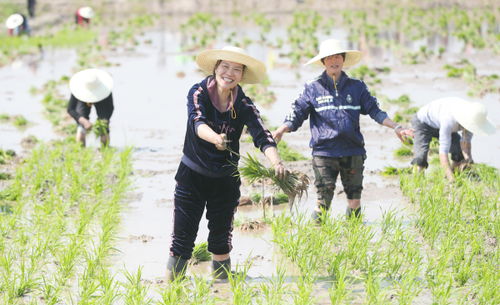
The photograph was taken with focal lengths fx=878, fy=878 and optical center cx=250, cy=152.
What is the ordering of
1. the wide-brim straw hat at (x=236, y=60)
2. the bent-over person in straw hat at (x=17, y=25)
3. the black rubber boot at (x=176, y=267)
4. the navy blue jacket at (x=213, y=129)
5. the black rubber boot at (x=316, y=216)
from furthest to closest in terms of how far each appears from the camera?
the bent-over person in straw hat at (x=17, y=25), the black rubber boot at (x=316, y=216), the black rubber boot at (x=176, y=267), the navy blue jacket at (x=213, y=129), the wide-brim straw hat at (x=236, y=60)

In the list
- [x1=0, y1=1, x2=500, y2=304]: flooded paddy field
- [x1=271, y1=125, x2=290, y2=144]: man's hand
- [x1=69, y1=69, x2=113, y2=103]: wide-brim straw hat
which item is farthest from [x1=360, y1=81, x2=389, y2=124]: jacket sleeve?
[x1=69, y1=69, x2=113, y2=103]: wide-brim straw hat

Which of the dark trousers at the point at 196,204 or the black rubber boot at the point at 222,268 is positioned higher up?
the dark trousers at the point at 196,204

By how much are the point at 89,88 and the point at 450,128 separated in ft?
12.2

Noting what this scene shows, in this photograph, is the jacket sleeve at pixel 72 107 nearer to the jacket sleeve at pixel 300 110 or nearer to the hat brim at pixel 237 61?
the jacket sleeve at pixel 300 110

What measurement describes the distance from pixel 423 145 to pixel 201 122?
10.6 ft

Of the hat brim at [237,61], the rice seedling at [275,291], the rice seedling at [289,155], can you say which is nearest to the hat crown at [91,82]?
the rice seedling at [289,155]

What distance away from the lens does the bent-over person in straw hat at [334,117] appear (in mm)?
6031

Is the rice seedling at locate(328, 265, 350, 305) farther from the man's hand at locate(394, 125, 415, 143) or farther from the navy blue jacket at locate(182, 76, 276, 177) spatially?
the man's hand at locate(394, 125, 415, 143)

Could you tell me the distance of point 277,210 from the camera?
286 inches

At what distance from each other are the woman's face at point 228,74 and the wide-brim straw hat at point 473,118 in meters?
2.63

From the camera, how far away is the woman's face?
4805 mm

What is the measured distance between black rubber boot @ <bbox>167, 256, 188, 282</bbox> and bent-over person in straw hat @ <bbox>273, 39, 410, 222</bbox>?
1249 mm

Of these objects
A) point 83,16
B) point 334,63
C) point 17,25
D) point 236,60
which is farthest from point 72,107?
point 83,16

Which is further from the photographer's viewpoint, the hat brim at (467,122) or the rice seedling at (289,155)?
the rice seedling at (289,155)
